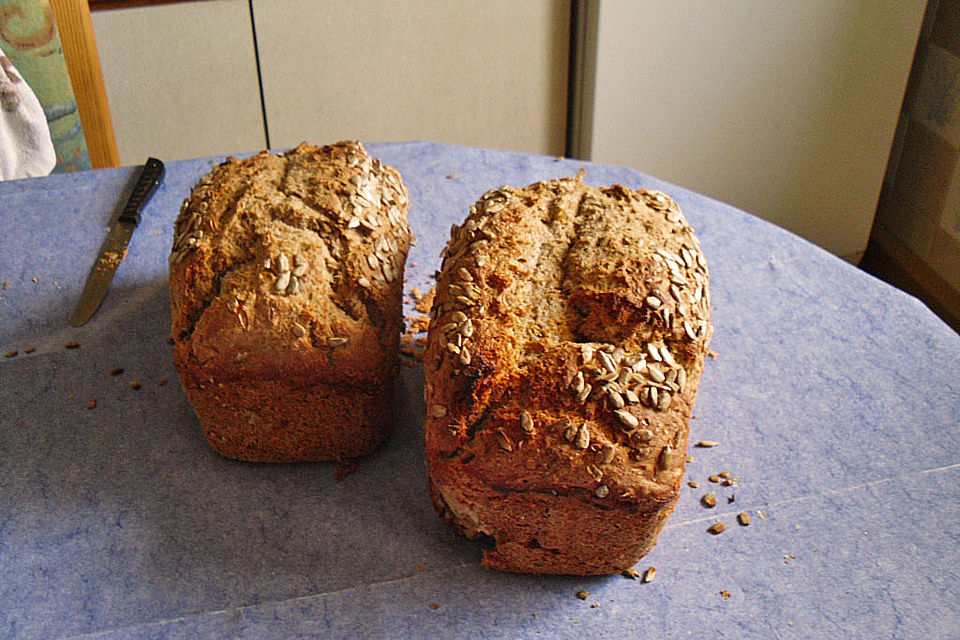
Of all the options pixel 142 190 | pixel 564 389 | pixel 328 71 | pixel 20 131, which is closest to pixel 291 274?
pixel 564 389

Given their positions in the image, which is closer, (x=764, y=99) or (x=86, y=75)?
(x=86, y=75)

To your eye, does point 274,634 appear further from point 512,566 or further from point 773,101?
point 773,101

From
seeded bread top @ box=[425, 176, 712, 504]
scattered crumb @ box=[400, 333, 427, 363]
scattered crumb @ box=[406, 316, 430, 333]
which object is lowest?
scattered crumb @ box=[400, 333, 427, 363]

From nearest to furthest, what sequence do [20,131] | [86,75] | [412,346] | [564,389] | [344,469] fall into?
[564,389] < [344,469] < [412,346] < [20,131] < [86,75]

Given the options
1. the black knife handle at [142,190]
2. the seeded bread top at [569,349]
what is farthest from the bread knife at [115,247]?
the seeded bread top at [569,349]

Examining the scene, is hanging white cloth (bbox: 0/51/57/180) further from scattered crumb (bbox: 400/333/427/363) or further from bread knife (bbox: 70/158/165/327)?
scattered crumb (bbox: 400/333/427/363)

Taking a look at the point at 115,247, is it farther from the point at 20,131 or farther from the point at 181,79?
the point at 181,79

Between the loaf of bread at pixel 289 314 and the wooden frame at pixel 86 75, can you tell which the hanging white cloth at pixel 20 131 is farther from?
the loaf of bread at pixel 289 314

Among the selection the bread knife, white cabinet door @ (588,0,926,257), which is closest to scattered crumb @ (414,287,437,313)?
the bread knife
